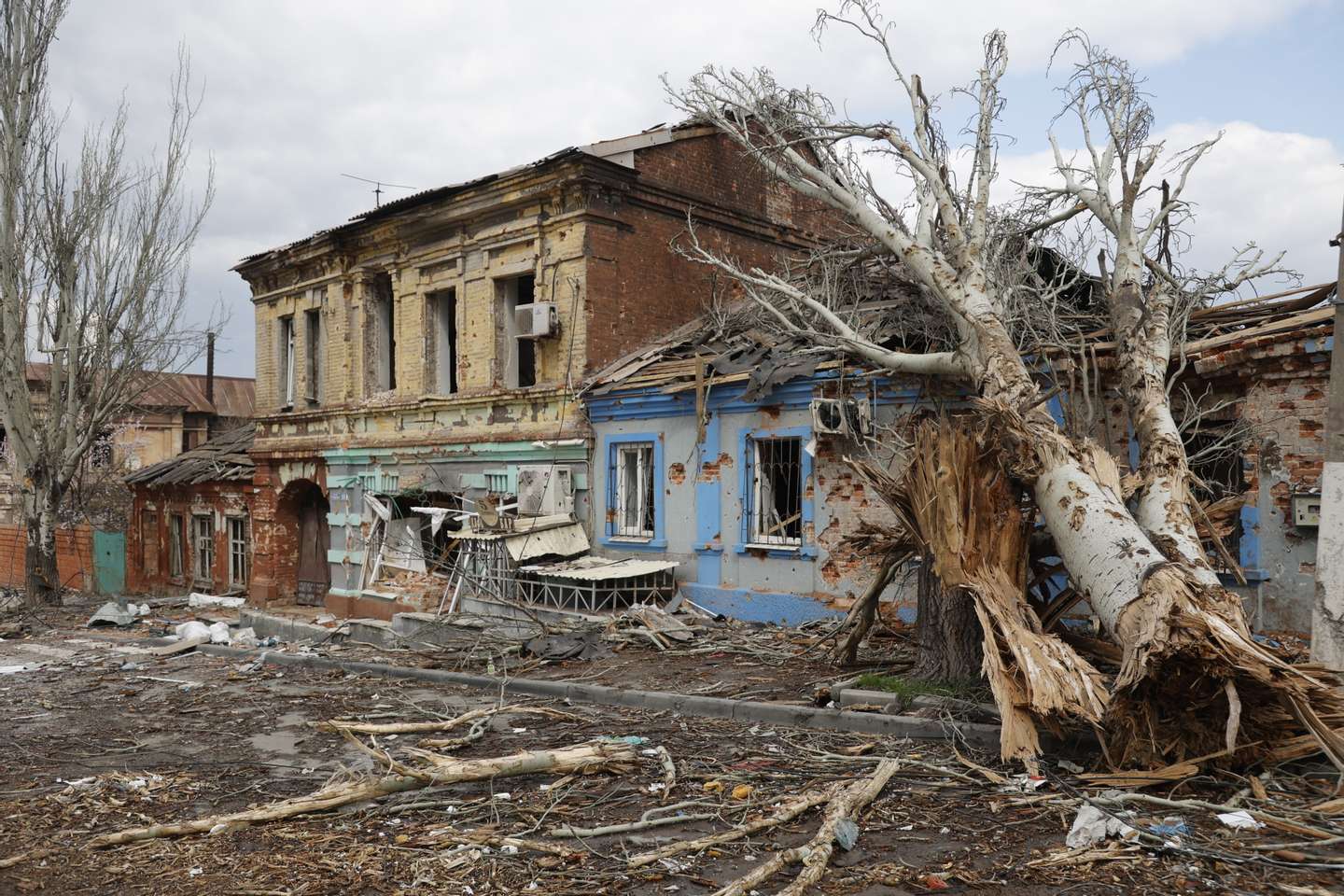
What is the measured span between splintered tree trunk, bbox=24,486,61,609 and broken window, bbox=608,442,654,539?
433 inches

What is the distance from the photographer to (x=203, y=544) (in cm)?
2333

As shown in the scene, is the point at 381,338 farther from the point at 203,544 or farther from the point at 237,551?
the point at 203,544

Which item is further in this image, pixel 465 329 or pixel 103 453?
pixel 103 453

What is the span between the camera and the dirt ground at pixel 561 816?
4.59m

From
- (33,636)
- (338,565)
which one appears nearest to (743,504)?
(338,565)

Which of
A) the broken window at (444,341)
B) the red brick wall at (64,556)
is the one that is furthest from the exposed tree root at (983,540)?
the red brick wall at (64,556)

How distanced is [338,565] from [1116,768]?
1594 centimetres

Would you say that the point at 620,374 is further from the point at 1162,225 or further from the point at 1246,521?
the point at 1246,521

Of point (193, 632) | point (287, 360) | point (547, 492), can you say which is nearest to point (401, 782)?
point (547, 492)

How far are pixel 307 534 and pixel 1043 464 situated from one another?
17.2 m

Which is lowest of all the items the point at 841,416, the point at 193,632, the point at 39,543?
the point at 193,632

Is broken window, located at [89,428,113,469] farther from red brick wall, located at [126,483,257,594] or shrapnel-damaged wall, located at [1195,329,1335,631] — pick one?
shrapnel-damaged wall, located at [1195,329,1335,631]

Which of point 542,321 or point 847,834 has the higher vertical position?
point 542,321

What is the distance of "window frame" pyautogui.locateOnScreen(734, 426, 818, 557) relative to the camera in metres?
12.2
